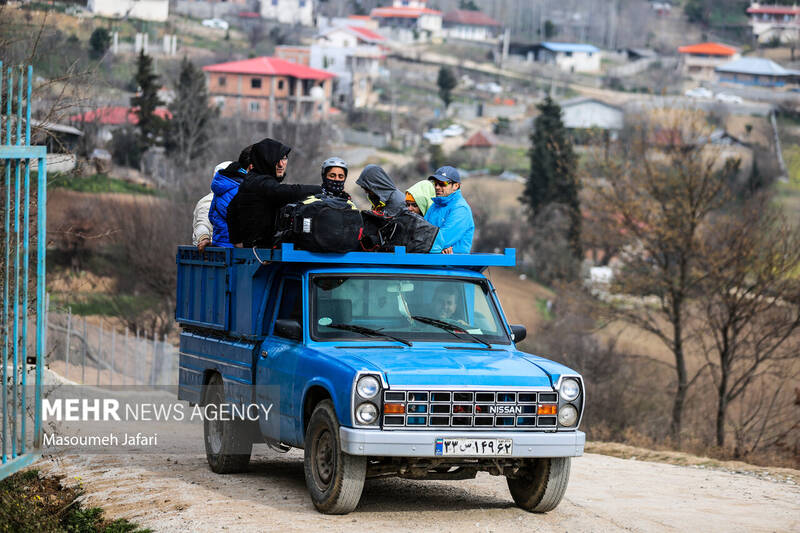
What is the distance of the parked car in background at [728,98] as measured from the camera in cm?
14338

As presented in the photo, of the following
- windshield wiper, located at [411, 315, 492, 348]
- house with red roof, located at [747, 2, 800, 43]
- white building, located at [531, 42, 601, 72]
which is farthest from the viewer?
house with red roof, located at [747, 2, 800, 43]

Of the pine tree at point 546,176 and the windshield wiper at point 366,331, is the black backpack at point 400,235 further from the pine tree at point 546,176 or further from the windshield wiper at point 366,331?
the pine tree at point 546,176

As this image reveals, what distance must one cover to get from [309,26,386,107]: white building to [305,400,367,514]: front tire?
4777 inches

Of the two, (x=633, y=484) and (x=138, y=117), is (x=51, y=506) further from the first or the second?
(x=138, y=117)

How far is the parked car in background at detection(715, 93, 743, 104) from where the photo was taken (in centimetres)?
14338

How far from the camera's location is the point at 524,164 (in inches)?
4390

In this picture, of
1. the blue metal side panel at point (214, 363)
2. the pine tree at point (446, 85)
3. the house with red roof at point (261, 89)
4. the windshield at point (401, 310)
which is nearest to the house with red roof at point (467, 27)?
the pine tree at point (446, 85)

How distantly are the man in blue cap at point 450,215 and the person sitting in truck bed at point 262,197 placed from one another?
1.36 meters

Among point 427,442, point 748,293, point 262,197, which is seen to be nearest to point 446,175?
point 262,197

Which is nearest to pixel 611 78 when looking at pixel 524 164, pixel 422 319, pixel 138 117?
pixel 524 164

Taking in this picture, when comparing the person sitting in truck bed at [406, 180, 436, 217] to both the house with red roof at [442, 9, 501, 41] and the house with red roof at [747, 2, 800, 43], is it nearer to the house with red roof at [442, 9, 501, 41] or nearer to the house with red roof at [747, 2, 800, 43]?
the house with red roof at [442, 9, 501, 41]

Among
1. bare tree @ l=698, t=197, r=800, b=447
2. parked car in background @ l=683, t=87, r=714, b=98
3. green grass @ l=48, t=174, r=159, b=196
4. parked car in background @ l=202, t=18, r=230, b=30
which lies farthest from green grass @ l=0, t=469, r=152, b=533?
parked car in background @ l=202, t=18, r=230, b=30

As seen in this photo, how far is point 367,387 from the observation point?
28.6ft

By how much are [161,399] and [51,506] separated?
10898mm
